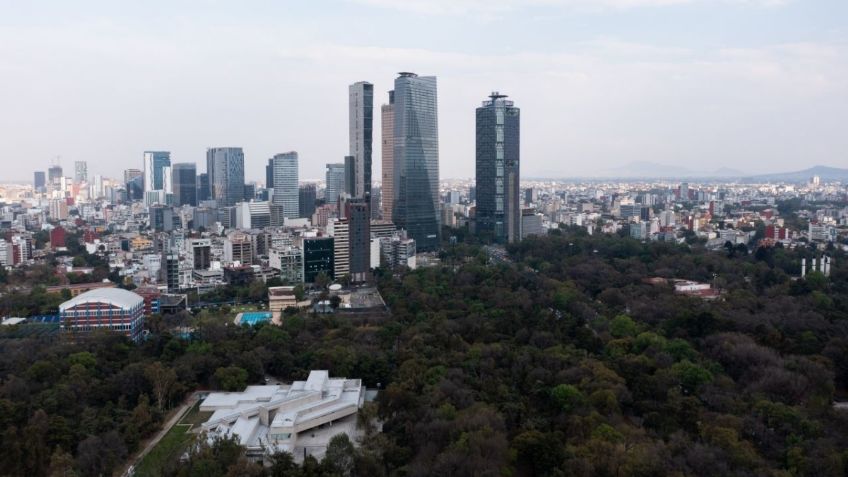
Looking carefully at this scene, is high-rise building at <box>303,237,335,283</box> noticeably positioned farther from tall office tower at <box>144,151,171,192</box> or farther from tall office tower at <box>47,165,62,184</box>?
tall office tower at <box>47,165,62,184</box>

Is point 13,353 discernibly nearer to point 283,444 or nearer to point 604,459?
point 283,444

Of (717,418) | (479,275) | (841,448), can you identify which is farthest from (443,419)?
(479,275)

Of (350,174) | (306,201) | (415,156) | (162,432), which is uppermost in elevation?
(415,156)

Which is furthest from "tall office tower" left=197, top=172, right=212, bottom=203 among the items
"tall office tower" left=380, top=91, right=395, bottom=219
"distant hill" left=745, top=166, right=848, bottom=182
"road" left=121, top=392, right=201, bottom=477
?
"distant hill" left=745, top=166, right=848, bottom=182

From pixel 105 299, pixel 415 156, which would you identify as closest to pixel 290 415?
pixel 105 299

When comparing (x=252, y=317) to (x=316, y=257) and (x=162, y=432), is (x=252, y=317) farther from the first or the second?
(x=162, y=432)

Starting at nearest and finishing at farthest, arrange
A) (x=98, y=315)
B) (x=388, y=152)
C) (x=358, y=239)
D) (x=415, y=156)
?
(x=98, y=315) < (x=358, y=239) < (x=415, y=156) < (x=388, y=152)

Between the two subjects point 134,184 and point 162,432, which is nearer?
point 162,432
